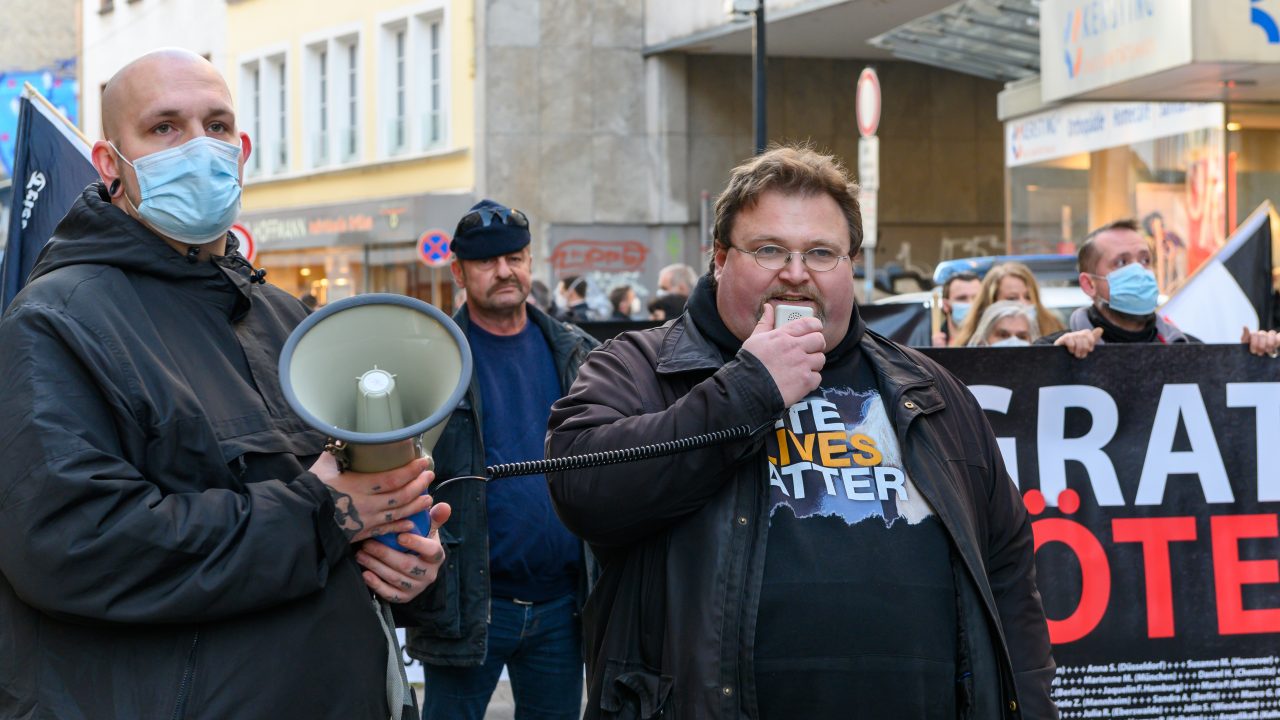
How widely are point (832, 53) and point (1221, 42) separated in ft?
55.8

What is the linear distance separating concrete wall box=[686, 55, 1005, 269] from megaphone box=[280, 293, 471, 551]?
26.4m

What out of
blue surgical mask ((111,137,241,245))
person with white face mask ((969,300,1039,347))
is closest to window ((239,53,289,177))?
person with white face mask ((969,300,1039,347))

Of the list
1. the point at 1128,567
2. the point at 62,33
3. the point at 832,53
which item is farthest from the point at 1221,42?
the point at 62,33

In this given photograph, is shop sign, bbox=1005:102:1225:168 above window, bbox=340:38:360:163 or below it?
below

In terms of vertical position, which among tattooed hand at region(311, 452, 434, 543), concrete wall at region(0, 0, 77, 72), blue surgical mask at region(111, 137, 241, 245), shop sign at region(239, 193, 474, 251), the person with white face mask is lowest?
tattooed hand at region(311, 452, 434, 543)

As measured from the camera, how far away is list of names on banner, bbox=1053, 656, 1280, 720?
5.30 meters

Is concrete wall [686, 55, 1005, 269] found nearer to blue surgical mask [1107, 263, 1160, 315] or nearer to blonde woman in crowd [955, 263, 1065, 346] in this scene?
blonde woman in crowd [955, 263, 1065, 346]

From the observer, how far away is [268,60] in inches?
1329

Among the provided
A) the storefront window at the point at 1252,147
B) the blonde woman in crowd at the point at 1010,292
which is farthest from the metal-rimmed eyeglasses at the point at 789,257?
the storefront window at the point at 1252,147

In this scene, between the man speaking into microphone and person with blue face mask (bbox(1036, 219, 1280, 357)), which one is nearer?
the man speaking into microphone

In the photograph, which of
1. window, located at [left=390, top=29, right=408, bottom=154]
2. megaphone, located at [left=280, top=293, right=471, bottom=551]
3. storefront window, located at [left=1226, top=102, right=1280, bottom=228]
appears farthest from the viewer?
window, located at [left=390, top=29, right=408, bottom=154]

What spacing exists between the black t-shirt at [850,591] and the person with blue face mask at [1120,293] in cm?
310

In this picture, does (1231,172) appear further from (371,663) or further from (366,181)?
(366,181)

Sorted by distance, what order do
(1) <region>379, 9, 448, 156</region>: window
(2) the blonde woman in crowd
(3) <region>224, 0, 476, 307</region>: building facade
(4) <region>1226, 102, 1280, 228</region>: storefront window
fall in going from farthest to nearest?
(1) <region>379, 9, 448, 156</region>: window
(3) <region>224, 0, 476, 307</region>: building facade
(4) <region>1226, 102, 1280, 228</region>: storefront window
(2) the blonde woman in crowd
